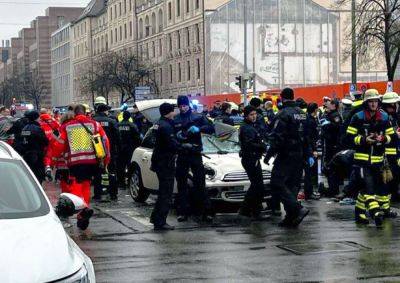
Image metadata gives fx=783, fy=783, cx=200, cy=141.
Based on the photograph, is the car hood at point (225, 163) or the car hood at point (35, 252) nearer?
the car hood at point (35, 252)

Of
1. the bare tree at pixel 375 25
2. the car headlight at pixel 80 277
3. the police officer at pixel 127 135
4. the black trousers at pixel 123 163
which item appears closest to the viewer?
the car headlight at pixel 80 277

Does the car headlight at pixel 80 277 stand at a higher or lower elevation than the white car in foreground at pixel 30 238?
lower

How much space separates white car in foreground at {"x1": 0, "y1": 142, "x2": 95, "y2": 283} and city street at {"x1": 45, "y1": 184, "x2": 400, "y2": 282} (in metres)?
2.04

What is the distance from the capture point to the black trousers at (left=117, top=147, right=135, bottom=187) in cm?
1689

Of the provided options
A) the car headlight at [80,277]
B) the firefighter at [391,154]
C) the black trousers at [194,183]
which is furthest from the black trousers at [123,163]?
the car headlight at [80,277]

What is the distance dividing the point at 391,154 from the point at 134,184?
5.29 meters

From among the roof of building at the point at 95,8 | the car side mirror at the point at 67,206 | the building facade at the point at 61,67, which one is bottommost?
the car side mirror at the point at 67,206

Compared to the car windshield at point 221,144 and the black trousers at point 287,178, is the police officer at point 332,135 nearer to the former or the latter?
the car windshield at point 221,144

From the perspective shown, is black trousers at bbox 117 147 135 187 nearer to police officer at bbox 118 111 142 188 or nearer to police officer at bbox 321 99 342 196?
police officer at bbox 118 111 142 188

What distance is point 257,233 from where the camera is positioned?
10.4 metres

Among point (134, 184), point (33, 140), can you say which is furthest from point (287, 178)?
point (33, 140)

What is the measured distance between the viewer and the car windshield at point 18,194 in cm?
530

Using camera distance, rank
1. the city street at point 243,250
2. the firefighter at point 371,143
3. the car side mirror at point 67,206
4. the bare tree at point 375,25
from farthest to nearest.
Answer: the bare tree at point 375,25 → the firefighter at point 371,143 → the city street at point 243,250 → the car side mirror at point 67,206

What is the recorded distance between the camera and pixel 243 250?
29.7 ft
